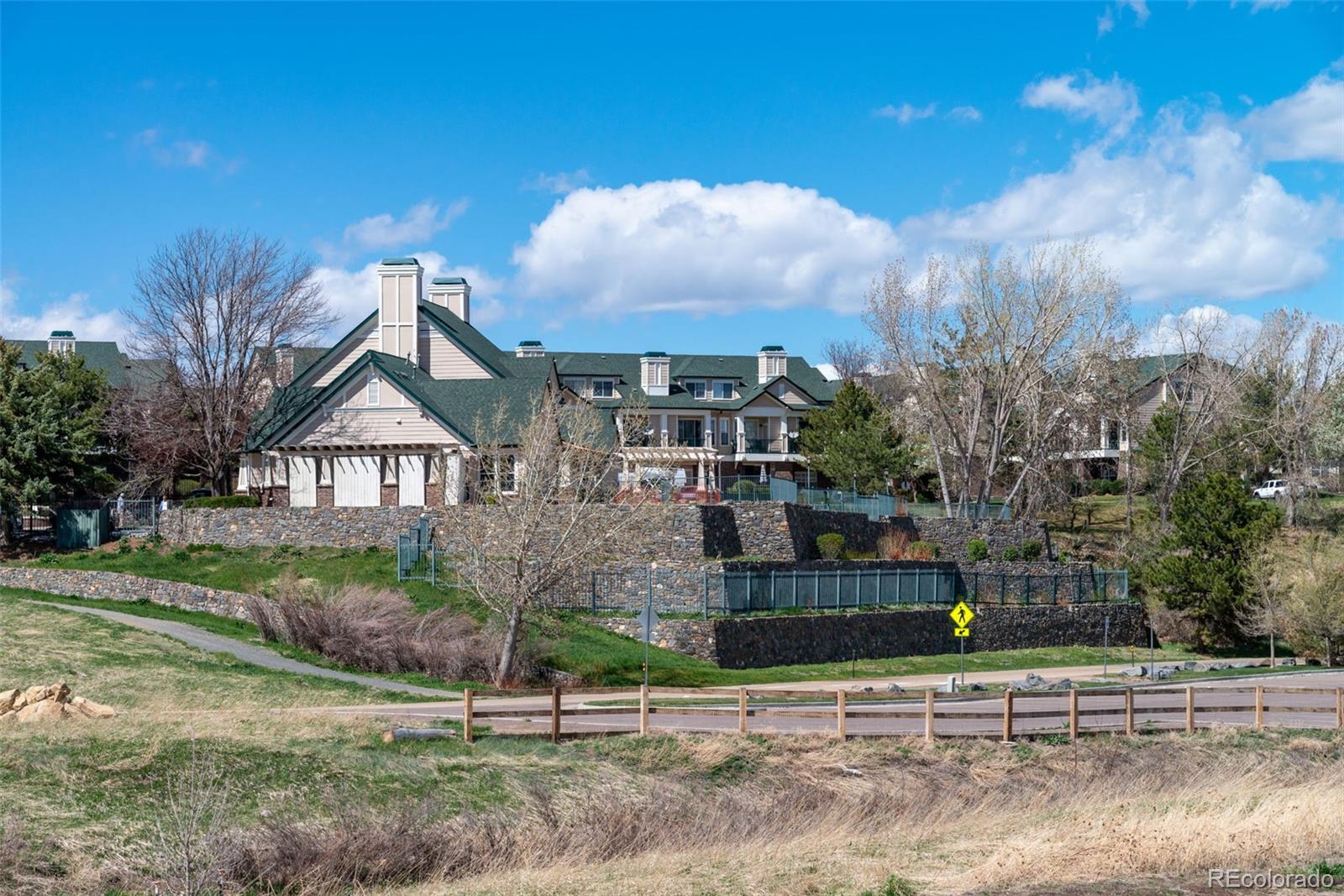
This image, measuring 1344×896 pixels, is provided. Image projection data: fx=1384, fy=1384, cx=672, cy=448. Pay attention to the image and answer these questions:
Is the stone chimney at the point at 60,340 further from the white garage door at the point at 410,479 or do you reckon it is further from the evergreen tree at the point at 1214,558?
the evergreen tree at the point at 1214,558

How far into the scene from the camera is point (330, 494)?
53.1 meters

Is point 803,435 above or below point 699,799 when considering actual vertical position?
above

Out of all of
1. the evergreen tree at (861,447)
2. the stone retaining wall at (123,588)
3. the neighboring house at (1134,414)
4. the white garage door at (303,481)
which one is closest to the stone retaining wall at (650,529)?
the white garage door at (303,481)

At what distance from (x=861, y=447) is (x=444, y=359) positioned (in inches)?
807

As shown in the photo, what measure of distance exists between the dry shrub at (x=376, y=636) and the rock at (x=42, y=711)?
412 inches

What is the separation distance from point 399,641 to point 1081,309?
114 feet

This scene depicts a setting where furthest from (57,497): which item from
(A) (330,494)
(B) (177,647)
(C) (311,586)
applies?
(B) (177,647)

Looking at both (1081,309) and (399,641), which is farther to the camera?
(1081,309)

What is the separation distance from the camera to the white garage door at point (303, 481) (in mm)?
53188

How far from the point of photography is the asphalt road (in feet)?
86.2

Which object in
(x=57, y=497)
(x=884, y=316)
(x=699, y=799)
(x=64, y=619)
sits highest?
(x=884, y=316)

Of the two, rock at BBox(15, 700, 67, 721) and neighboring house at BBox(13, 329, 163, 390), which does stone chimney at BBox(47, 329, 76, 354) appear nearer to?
neighboring house at BBox(13, 329, 163, 390)

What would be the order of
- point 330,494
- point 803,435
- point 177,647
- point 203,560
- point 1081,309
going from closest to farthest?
point 177,647, point 203,560, point 330,494, point 1081,309, point 803,435

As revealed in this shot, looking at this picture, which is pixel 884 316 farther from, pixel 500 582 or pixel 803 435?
pixel 500 582
